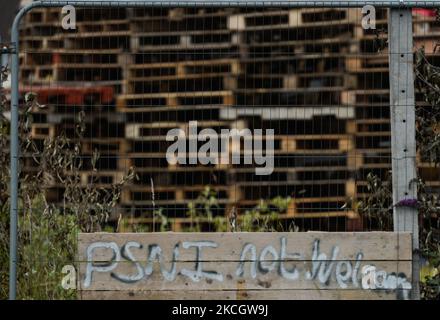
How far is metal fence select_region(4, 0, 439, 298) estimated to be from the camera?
286 inches

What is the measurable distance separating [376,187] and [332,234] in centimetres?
64

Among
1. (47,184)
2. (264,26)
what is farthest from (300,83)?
(47,184)

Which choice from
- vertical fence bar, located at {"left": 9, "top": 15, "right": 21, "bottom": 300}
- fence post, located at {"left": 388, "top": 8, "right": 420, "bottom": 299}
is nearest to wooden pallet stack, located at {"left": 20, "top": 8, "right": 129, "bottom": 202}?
vertical fence bar, located at {"left": 9, "top": 15, "right": 21, "bottom": 300}

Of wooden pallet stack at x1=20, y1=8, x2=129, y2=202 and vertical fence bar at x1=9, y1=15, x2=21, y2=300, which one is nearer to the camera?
vertical fence bar at x1=9, y1=15, x2=21, y2=300

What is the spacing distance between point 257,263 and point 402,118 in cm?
135

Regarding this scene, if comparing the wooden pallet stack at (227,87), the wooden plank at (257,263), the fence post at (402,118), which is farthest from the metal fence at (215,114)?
the wooden plank at (257,263)

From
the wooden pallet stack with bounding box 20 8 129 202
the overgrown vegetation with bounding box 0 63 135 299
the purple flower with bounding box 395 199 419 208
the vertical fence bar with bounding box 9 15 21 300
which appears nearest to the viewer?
the vertical fence bar with bounding box 9 15 21 300

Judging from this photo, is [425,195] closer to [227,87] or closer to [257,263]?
[257,263]

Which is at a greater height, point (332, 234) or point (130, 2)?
point (130, 2)

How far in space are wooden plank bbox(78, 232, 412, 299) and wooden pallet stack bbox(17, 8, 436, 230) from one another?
161 cm

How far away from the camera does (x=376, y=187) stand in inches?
250

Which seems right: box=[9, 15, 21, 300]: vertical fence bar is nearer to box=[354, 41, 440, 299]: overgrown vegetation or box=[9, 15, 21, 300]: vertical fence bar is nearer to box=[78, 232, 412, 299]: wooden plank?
box=[78, 232, 412, 299]: wooden plank
